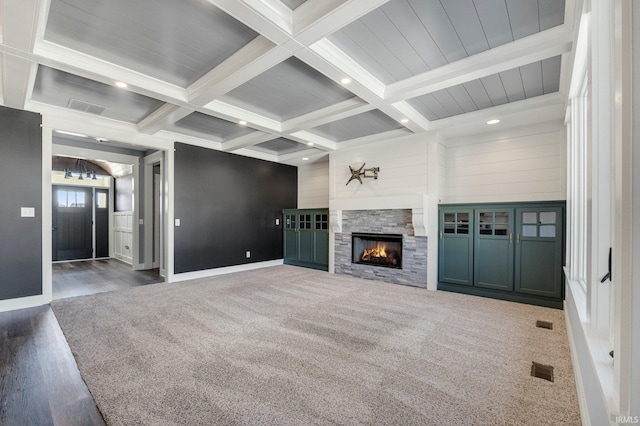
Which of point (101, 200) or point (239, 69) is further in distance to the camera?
point (101, 200)

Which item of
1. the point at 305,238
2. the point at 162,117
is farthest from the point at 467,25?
the point at 305,238

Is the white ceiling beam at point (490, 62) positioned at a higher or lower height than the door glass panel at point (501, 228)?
higher

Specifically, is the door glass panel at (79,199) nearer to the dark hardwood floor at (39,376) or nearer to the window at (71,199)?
the window at (71,199)

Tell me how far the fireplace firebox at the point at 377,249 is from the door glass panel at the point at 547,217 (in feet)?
6.76

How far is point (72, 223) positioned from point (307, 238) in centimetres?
681

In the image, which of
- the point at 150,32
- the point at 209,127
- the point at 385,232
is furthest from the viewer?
the point at 385,232

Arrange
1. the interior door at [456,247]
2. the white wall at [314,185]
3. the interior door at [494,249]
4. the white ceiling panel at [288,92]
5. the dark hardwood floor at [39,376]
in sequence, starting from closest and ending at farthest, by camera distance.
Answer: the dark hardwood floor at [39,376]
the white ceiling panel at [288,92]
the interior door at [494,249]
the interior door at [456,247]
the white wall at [314,185]

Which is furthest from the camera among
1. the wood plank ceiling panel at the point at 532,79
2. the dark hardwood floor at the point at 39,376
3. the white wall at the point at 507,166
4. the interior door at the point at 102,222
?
the interior door at the point at 102,222

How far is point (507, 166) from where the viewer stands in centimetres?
464

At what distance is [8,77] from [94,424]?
3.51m

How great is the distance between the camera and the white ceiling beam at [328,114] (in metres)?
3.80

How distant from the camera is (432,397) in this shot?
6.22ft

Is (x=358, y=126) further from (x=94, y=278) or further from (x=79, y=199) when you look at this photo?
(x=79, y=199)

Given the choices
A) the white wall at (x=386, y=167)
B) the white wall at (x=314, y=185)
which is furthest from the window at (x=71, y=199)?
the white wall at (x=386, y=167)
